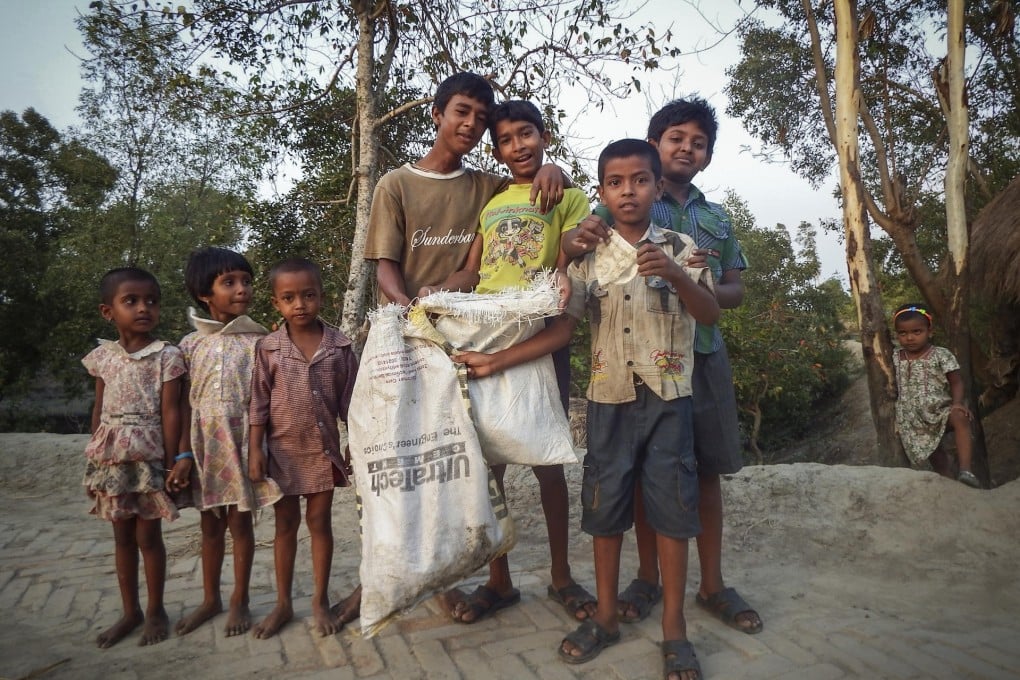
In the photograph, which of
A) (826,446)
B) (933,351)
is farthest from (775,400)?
(933,351)

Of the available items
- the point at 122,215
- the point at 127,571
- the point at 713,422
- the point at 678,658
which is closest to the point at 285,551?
the point at 127,571

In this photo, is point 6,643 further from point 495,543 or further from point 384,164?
point 384,164

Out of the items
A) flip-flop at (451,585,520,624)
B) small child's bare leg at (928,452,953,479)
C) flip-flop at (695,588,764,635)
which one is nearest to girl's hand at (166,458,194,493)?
flip-flop at (451,585,520,624)

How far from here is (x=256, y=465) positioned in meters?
2.39

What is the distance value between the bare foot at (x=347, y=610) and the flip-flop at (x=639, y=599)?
3.48ft

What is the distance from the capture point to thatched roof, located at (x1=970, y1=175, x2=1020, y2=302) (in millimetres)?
5355

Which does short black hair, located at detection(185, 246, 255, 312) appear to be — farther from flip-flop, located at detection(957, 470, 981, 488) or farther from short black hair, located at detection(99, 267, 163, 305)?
flip-flop, located at detection(957, 470, 981, 488)

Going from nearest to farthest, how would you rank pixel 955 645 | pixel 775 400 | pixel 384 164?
pixel 955 645
pixel 384 164
pixel 775 400

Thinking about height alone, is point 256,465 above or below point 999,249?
below

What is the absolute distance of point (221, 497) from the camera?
2477 mm

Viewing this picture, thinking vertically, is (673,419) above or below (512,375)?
below

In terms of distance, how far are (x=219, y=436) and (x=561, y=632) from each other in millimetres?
1561

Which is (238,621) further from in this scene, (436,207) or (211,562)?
(436,207)

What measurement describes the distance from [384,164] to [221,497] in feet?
14.6
